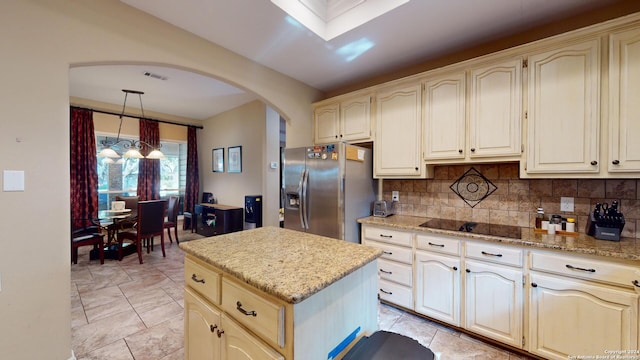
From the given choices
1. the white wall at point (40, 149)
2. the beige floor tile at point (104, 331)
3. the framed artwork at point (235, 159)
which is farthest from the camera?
the framed artwork at point (235, 159)

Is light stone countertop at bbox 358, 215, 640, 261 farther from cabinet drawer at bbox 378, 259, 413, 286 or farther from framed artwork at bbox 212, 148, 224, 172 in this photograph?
framed artwork at bbox 212, 148, 224, 172

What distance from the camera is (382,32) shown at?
2162 mm

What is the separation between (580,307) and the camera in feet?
5.25

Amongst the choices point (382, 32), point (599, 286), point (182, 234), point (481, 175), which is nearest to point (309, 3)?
point (382, 32)

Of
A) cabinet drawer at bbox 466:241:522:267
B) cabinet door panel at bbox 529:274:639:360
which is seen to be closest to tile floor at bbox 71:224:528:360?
cabinet door panel at bbox 529:274:639:360

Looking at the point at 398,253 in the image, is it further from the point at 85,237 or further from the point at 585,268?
the point at 85,237

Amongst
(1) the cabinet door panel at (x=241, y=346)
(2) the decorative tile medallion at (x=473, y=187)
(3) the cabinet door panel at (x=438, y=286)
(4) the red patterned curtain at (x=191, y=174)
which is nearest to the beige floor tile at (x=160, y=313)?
(1) the cabinet door panel at (x=241, y=346)

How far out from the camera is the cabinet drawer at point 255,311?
0.90m

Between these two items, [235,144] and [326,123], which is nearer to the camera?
[326,123]

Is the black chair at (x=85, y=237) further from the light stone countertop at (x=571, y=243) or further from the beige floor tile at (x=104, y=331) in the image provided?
the light stone countertop at (x=571, y=243)

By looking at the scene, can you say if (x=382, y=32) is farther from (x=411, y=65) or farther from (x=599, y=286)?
(x=599, y=286)

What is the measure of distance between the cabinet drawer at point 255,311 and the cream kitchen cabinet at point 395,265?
60.6 inches

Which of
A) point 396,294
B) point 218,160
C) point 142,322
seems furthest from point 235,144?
point 396,294

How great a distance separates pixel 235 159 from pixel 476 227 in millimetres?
4524
